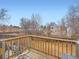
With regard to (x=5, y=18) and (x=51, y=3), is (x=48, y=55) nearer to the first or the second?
(x=51, y=3)

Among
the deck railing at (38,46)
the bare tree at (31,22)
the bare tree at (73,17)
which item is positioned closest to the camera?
the deck railing at (38,46)

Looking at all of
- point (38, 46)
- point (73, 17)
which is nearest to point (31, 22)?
point (73, 17)

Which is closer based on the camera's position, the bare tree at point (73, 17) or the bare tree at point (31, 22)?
the bare tree at point (73, 17)

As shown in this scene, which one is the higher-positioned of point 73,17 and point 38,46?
point 73,17

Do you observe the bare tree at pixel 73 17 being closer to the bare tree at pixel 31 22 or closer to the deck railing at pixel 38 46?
the bare tree at pixel 31 22

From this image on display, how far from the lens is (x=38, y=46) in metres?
4.18

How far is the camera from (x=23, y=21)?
51.7 ft

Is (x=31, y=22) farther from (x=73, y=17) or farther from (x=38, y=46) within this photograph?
(x=38, y=46)

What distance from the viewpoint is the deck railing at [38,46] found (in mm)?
3318

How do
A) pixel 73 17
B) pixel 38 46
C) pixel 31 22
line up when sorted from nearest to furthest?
pixel 38 46, pixel 73 17, pixel 31 22

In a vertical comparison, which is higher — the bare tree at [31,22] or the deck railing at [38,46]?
the bare tree at [31,22]

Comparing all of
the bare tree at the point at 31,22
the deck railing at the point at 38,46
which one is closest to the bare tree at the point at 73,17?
the bare tree at the point at 31,22

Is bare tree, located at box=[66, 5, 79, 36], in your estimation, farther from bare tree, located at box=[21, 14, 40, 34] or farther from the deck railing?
the deck railing

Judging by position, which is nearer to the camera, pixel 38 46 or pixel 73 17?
pixel 38 46
